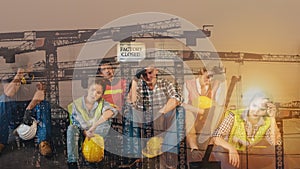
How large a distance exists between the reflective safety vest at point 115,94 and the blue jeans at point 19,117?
249 millimetres

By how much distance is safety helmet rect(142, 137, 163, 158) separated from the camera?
6.61ft

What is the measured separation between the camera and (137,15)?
200cm

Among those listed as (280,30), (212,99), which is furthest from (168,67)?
(280,30)

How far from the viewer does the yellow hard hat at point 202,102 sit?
2049 mm

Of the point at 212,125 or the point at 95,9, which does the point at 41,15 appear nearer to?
the point at 95,9

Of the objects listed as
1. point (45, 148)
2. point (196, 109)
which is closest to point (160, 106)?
point (196, 109)

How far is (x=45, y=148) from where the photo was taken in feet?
6.42

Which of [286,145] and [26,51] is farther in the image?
[286,145]

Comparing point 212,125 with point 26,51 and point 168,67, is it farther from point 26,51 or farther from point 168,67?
point 26,51

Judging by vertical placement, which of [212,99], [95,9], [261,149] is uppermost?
[95,9]

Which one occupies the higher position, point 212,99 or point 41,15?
point 41,15

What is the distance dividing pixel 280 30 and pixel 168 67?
539mm

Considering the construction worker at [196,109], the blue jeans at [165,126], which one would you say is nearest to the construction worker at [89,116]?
the blue jeans at [165,126]

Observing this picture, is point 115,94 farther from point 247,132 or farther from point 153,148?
point 247,132
